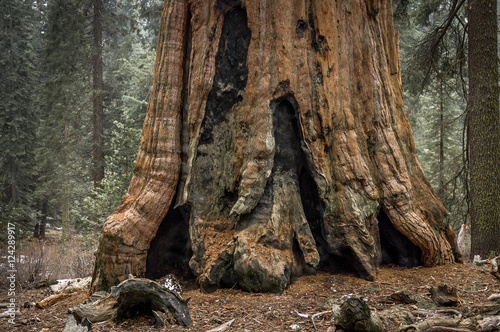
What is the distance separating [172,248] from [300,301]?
206cm

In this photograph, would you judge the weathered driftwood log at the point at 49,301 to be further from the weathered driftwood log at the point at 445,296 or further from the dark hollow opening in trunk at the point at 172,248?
the weathered driftwood log at the point at 445,296

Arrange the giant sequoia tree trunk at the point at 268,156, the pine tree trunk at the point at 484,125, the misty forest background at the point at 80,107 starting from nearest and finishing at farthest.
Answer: the giant sequoia tree trunk at the point at 268,156 < the pine tree trunk at the point at 484,125 < the misty forest background at the point at 80,107

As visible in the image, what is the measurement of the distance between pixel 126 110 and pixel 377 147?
36.0 ft

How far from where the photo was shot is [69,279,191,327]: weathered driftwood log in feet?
10.7

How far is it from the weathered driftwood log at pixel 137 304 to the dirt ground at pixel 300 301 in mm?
91

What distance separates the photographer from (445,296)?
351 cm

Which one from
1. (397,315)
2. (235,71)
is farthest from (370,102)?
(397,315)

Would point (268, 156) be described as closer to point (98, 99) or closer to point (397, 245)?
point (397, 245)

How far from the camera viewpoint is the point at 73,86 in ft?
47.2

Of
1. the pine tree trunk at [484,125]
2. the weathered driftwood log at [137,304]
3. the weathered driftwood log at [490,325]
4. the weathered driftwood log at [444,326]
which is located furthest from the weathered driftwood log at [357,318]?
the pine tree trunk at [484,125]

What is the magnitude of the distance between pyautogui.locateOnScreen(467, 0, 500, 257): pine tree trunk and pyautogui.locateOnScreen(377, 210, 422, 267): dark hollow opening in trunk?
112 inches

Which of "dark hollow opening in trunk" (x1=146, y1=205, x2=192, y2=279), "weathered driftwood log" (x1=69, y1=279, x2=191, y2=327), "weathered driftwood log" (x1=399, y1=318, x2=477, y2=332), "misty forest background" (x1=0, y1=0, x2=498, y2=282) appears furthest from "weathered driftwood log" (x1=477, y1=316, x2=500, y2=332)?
"misty forest background" (x1=0, y1=0, x2=498, y2=282)

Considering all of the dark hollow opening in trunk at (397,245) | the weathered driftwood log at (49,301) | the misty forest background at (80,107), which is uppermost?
the misty forest background at (80,107)

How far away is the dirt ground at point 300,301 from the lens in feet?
10.6
